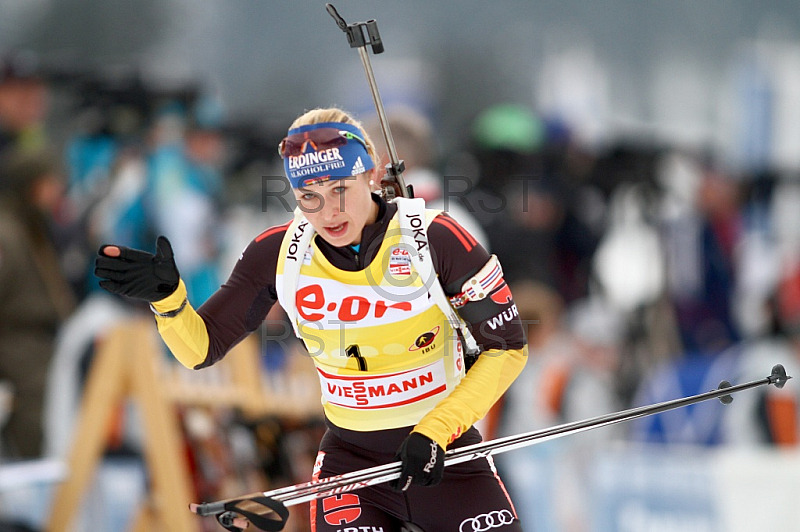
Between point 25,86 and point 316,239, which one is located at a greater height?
point 25,86

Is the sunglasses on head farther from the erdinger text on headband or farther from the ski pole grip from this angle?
the ski pole grip

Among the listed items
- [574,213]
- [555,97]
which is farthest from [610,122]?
[574,213]

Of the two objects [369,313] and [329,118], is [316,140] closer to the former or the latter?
[329,118]

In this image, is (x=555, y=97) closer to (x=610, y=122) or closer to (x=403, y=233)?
(x=610, y=122)

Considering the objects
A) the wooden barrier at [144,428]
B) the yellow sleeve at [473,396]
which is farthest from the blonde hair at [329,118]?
the wooden barrier at [144,428]

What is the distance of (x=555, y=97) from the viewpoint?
22.3 meters

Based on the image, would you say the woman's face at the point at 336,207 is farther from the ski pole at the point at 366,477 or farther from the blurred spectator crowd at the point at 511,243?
the blurred spectator crowd at the point at 511,243

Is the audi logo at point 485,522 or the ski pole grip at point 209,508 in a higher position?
the ski pole grip at point 209,508

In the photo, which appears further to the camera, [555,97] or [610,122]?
[610,122]

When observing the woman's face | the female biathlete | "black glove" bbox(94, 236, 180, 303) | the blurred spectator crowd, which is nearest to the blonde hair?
the female biathlete

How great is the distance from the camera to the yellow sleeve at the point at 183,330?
3.25 m

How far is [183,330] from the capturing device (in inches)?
130

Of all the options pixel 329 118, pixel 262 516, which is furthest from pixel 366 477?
pixel 329 118

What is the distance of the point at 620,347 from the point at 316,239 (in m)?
6.44
